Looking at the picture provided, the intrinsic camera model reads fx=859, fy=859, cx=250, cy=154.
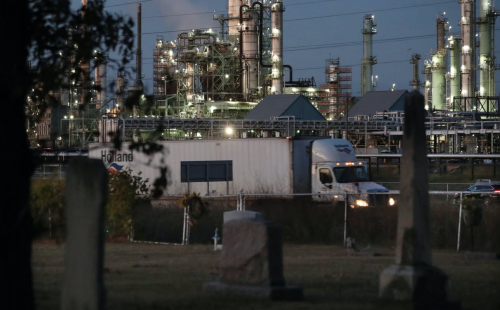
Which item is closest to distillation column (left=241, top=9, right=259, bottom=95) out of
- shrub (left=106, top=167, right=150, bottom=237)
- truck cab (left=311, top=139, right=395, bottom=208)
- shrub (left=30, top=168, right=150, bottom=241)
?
truck cab (left=311, top=139, right=395, bottom=208)

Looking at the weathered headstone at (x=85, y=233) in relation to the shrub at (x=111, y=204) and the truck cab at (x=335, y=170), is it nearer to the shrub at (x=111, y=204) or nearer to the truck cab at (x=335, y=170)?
the shrub at (x=111, y=204)

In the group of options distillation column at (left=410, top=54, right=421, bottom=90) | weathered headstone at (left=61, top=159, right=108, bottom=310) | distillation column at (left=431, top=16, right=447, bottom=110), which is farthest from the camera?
distillation column at (left=410, top=54, right=421, bottom=90)

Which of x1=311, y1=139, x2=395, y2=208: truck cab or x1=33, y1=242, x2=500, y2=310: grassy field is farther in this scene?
x1=311, y1=139, x2=395, y2=208: truck cab

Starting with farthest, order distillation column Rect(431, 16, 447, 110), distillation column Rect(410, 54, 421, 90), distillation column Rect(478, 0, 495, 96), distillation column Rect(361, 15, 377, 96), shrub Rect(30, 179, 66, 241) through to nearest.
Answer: distillation column Rect(410, 54, 421, 90)
distillation column Rect(431, 16, 447, 110)
distillation column Rect(361, 15, 377, 96)
distillation column Rect(478, 0, 495, 96)
shrub Rect(30, 179, 66, 241)

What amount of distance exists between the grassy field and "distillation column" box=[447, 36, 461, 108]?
94029mm

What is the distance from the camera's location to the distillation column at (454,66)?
4508 inches

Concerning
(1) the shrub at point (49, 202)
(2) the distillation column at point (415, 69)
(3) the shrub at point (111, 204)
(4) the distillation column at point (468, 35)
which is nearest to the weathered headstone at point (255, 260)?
(3) the shrub at point (111, 204)

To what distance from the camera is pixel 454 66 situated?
→ 117062 millimetres

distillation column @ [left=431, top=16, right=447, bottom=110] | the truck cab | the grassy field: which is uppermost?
distillation column @ [left=431, top=16, right=447, bottom=110]

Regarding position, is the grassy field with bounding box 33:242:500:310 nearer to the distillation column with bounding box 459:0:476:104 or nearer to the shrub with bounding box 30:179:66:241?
the shrub with bounding box 30:179:66:241

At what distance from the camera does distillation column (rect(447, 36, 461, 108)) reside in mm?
114512

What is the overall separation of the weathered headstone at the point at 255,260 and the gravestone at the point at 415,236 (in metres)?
1.58

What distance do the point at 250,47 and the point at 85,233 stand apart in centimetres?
8441

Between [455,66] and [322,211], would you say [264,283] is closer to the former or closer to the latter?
[322,211]
